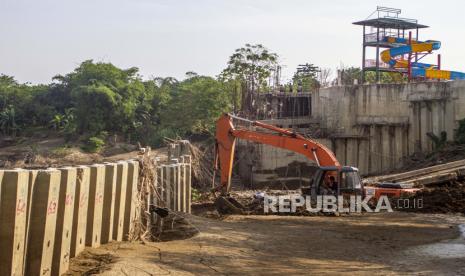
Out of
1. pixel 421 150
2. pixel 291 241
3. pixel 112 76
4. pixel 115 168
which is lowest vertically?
pixel 291 241

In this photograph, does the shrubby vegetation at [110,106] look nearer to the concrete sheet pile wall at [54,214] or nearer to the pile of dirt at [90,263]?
the concrete sheet pile wall at [54,214]

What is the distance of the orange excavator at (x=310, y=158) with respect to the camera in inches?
756

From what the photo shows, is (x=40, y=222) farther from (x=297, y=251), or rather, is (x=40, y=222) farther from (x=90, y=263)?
(x=297, y=251)

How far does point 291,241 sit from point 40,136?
45.2 meters

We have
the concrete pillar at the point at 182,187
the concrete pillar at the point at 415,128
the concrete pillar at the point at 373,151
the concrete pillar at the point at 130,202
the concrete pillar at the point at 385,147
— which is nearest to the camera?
the concrete pillar at the point at 130,202

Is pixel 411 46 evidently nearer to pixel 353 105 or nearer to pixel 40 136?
pixel 353 105

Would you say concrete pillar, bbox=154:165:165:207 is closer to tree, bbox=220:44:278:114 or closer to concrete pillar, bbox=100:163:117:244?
concrete pillar, bbox=100:163:117:244

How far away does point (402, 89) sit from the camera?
3300 cm

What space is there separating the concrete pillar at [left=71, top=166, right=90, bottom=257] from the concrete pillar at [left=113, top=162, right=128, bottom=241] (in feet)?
4.55

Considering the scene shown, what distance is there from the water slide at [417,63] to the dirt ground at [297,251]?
→ 79.7 feet

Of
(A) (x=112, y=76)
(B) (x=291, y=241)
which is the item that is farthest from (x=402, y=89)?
(A) (x=112, y=76)

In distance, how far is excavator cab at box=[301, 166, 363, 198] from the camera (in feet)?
62.7

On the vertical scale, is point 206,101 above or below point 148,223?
above

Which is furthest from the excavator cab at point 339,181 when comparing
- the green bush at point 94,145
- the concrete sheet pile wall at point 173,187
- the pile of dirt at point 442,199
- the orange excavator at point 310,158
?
the green bush at point 94,145
